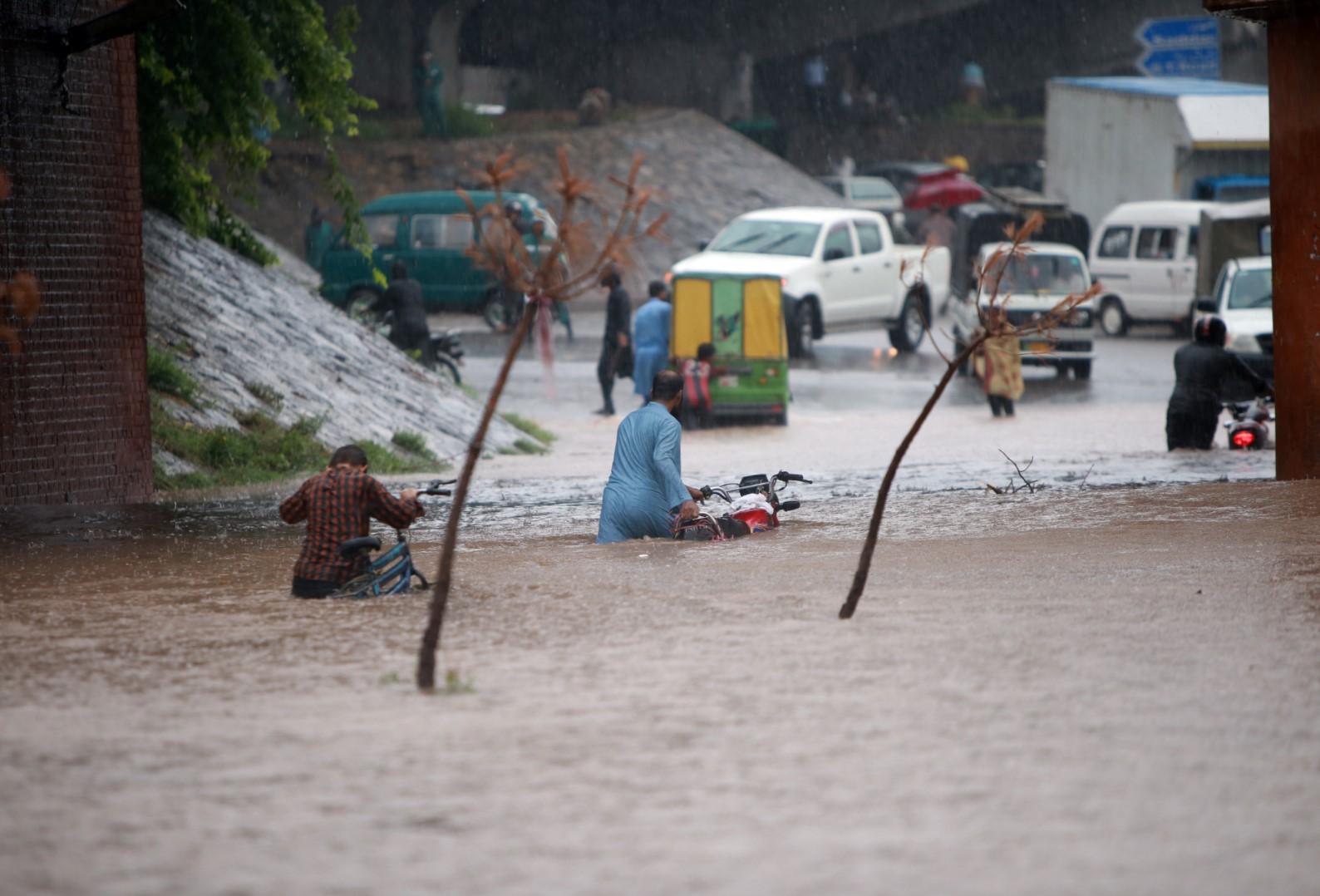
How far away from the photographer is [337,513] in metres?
8.32

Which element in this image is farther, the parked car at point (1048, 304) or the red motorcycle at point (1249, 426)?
the parked car at point (1048, 304)

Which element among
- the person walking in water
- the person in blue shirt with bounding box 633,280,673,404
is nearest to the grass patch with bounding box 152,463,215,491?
the person in blue shirt with bounding box 633,280,673,404

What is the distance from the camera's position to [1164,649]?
22.9ft

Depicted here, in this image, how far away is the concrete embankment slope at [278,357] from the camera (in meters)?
15.7

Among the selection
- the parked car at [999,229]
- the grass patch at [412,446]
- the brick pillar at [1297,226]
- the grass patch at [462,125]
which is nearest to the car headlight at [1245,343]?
the brick pillar at [1297,226]

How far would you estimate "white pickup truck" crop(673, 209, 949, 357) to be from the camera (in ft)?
81.5

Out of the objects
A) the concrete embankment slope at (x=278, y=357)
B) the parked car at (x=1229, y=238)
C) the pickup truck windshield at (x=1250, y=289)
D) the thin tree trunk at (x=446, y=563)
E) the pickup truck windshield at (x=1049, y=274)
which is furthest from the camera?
the parked car at (x=1229, y=238)

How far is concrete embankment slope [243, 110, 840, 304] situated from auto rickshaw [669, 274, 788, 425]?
13462mm

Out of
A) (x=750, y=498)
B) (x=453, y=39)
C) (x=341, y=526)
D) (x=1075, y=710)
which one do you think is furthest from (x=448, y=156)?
(x=1075, y=710)

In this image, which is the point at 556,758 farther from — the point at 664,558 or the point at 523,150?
the point at 523,150

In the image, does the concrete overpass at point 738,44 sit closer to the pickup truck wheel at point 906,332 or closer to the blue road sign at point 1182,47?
the blue road sign at point 1182,47

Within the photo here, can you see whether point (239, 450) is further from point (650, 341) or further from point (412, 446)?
point (650, 341)

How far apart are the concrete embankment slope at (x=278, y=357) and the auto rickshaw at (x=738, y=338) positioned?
2.53m

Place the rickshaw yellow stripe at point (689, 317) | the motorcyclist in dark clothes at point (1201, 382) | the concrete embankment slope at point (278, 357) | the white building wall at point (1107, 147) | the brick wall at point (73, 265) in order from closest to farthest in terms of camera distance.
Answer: the brick wall at point (73, 265), the motorcyclist in dark clothes at point (1201, 382), the concrete embankment slope at point (278, 357), the rickshaw yellow stripe at point (689, 317), the white building wall at point (1107, 147)
